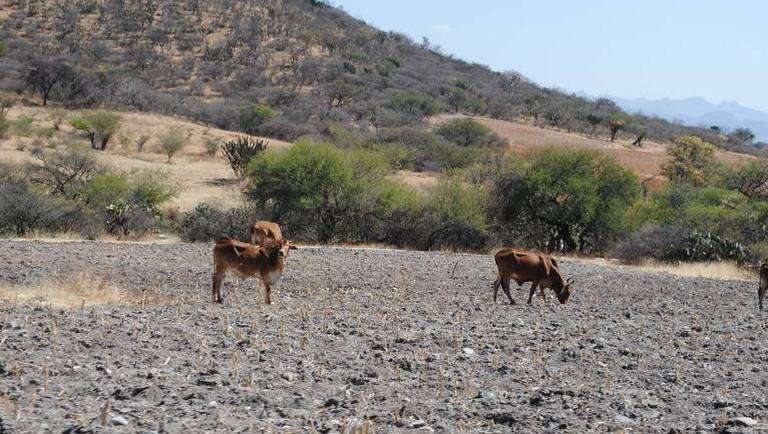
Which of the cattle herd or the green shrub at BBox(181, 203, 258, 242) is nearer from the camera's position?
the cattle herd

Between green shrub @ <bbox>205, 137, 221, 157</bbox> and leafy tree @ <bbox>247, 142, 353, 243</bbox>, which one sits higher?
leafy tree @ <bbox>247, 142, 353, 243</bbox>

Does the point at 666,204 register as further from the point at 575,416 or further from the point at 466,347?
the point at 575,416

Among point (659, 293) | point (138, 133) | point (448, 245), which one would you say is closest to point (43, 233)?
point (448, 245)

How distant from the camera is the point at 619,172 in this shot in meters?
33.0

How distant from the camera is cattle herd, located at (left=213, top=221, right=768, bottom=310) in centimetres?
1445

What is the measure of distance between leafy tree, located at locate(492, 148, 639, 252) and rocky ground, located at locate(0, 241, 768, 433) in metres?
15.7

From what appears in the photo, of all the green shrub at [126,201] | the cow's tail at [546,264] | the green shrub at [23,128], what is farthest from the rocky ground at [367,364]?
the green shrub at [23,128]

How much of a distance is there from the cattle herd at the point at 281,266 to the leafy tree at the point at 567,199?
46.1ft

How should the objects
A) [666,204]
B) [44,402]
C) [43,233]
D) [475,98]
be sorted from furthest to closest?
[475,98], [666,204], [43,233], [44,402]

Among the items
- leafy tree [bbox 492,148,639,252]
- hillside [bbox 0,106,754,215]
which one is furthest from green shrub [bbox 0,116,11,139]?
leafy tree [bbox 492,148,639,252]

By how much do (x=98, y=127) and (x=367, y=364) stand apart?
4488cm

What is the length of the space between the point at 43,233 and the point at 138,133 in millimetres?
30012

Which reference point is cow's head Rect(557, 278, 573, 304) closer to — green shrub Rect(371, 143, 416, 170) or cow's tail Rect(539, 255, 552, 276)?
cow's tail Rect(539, 255, 552, 276)

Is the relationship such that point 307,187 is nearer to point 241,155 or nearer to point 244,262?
point 241,155
